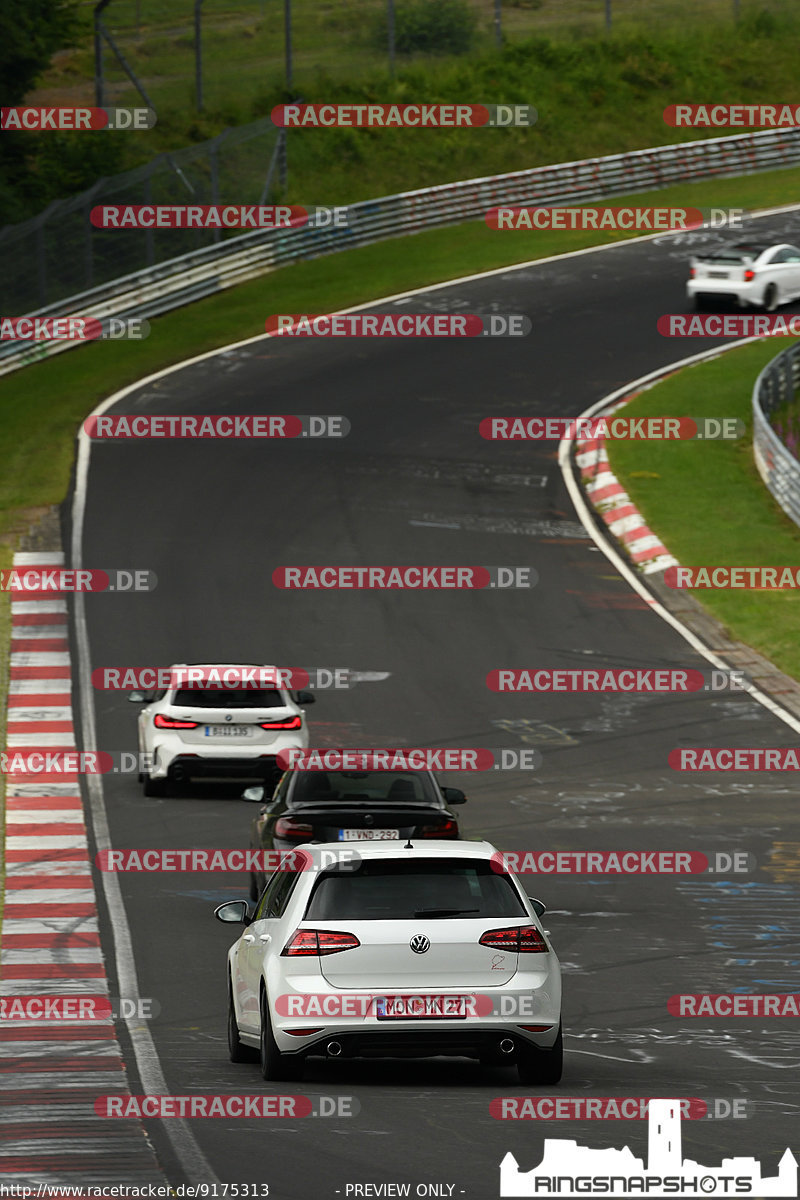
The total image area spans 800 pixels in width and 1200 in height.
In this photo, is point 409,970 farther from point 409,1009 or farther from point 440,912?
point 440,912

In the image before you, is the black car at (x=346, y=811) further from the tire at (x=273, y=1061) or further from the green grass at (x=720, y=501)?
the green grass at (x=720, y=501)

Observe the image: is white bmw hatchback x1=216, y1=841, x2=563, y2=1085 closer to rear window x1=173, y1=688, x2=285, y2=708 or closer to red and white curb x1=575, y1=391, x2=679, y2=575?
rear window x1=173, y1=688, x2=285, y2=708

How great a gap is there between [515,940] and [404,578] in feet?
62.2

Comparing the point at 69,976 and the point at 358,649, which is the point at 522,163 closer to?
the point at 358,649

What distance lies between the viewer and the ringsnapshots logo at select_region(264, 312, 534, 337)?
4341 cm

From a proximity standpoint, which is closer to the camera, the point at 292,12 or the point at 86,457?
the point at 86,457

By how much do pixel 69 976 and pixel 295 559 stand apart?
16620mm

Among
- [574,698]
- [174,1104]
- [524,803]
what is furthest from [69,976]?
[574,698]

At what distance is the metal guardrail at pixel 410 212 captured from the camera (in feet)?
145

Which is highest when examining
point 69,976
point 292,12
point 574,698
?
point 292,12

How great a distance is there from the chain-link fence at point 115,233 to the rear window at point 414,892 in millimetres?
34286

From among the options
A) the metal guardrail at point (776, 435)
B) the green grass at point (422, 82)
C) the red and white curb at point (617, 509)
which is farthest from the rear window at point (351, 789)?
the green grass at point (422, 82)

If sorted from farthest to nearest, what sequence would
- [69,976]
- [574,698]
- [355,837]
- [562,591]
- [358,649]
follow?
[562,591] < [358,649] < [574,698] < [355,837] < [69,976]

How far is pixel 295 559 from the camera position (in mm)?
29234
